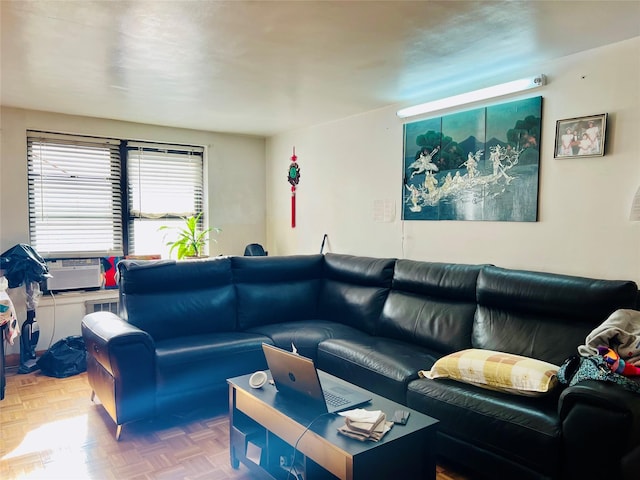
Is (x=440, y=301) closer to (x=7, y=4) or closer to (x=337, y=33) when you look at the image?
(x=337, y=33)

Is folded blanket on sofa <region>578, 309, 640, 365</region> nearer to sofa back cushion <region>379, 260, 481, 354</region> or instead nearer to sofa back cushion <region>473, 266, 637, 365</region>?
sofa back cushion <region>473, 266, 637, 365</region>

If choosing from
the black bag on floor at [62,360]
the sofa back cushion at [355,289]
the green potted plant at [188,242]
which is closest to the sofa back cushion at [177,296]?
the sofa back cushion at [355,289]

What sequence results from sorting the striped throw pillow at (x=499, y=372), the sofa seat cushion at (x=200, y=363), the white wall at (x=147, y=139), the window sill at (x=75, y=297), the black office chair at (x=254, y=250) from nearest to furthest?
1. the striped throw pillow at (x=499, y=372)
2. the sofa seat cushion at (x=200, y=363)
3. the white wall at (x=147, y=139)
4. the window sill at (x=75, y=297)
5. the black office chair at (x=254, y=250)

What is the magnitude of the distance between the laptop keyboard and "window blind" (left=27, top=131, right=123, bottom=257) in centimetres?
339

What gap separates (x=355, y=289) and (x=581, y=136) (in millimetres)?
1964

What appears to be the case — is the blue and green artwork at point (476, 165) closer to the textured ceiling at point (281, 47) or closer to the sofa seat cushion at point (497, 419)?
the textured ceiling at point (281, 47)

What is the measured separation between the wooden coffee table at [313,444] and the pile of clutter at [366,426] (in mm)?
20

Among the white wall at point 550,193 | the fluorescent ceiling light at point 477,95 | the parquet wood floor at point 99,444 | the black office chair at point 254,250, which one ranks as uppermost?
the fluorescent ceiling light at point 477,95

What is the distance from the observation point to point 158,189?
16.0 feet

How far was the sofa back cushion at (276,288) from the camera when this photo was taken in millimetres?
3691

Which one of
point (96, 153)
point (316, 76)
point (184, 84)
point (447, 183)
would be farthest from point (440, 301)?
point (96, 153)

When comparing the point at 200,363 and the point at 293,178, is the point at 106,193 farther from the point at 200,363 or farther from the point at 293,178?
the point at 200,363

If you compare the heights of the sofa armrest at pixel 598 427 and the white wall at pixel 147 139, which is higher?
the white wall at pixel 147 139

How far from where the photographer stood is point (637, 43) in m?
2.39
